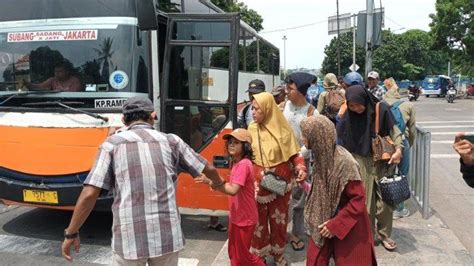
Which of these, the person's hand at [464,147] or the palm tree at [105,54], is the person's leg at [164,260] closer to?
the person's hand at [464,147]

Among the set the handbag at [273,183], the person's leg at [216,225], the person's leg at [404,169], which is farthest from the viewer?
the person's leg at [216,225]

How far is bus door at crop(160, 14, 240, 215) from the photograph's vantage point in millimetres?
5242

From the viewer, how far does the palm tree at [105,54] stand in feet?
17.0

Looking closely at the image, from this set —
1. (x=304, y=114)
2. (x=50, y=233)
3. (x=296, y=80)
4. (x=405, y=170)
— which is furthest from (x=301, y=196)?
(x=50, y=233)

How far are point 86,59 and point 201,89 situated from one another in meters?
1.33

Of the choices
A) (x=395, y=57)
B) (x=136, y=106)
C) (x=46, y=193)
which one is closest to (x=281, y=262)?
(x=136, y=106)

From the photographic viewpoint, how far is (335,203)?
10.3ft

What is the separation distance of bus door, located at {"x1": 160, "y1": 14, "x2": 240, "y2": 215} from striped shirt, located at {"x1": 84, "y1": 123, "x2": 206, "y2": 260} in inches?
101

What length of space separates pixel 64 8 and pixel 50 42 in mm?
413

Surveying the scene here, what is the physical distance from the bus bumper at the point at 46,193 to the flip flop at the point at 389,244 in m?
2.84

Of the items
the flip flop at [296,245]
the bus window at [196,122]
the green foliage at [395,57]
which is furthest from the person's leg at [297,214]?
the green foliage at [395,57]

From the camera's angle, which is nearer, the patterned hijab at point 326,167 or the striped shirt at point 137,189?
the striped shirt at point 137,189

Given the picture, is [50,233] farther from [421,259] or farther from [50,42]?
[421,259]

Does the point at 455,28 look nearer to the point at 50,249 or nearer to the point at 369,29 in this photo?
the point at 369,29
